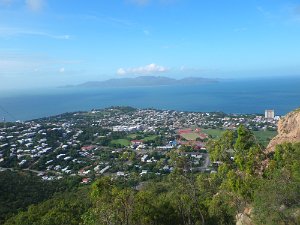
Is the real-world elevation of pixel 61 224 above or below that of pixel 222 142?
below

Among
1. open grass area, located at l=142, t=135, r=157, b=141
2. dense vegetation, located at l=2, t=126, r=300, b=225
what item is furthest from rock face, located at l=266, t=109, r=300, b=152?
open grass area, located at l=142, t=135, r=157, b=141

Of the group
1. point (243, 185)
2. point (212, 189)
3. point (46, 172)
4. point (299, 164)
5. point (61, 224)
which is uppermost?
point (299, 164)

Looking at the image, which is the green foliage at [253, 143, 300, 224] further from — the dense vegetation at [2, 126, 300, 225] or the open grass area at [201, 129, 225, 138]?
the open grass area at [201, 129, 225, 138]

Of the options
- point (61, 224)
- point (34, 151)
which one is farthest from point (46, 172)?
point (61, 224)

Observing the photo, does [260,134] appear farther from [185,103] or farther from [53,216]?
[185,103]

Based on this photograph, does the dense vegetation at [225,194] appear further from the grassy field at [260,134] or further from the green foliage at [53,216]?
the grassy field at [260,134]

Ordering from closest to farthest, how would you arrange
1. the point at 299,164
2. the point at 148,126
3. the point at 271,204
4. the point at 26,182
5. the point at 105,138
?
the point at 271,204, the point at 299,164, the point at 26,182, the point at 105,138, the point at 148,126

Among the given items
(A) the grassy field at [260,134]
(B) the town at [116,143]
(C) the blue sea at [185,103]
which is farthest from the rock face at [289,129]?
(C) the blue sea at [185,103]

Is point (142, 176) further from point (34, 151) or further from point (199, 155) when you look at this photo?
point (34, 151)
